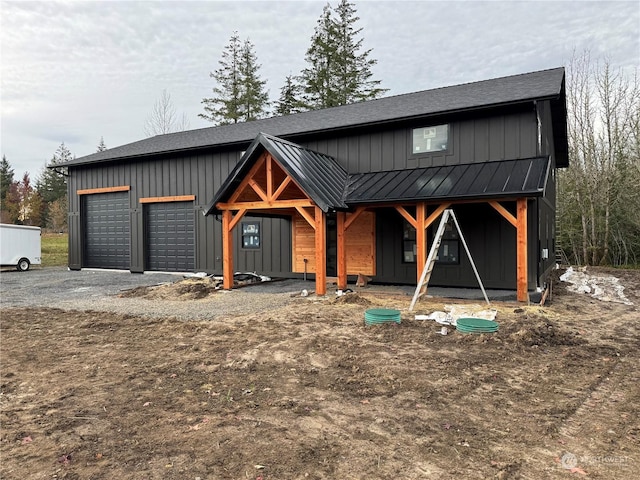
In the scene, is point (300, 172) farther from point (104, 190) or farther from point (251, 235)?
point (104, 190)

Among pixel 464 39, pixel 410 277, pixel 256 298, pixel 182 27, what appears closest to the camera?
pixel 256 298

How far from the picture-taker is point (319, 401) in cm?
371

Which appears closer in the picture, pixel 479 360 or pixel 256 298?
pixel 479 360

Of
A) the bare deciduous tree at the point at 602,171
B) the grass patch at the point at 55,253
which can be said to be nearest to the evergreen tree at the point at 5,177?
the grass patch at the point at 55,253

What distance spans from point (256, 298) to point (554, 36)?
19979 millimetres

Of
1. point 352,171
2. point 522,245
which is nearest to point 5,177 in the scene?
point 352,171

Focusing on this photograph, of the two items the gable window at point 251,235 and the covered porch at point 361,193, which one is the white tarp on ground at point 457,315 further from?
the gable window at point 251,235

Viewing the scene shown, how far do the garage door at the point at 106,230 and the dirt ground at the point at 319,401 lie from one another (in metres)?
10.1

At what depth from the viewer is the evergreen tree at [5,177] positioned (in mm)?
45487

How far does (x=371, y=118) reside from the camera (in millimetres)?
11922

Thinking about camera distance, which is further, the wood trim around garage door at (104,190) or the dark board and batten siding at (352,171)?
the wood trim around garage door at (104,190)

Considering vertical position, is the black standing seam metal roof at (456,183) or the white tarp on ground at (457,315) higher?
the black standing seam metal roof at (456,183)

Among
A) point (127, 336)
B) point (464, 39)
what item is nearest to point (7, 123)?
point (127, 336)

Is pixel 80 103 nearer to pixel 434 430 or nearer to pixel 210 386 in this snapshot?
pixel 210 386
